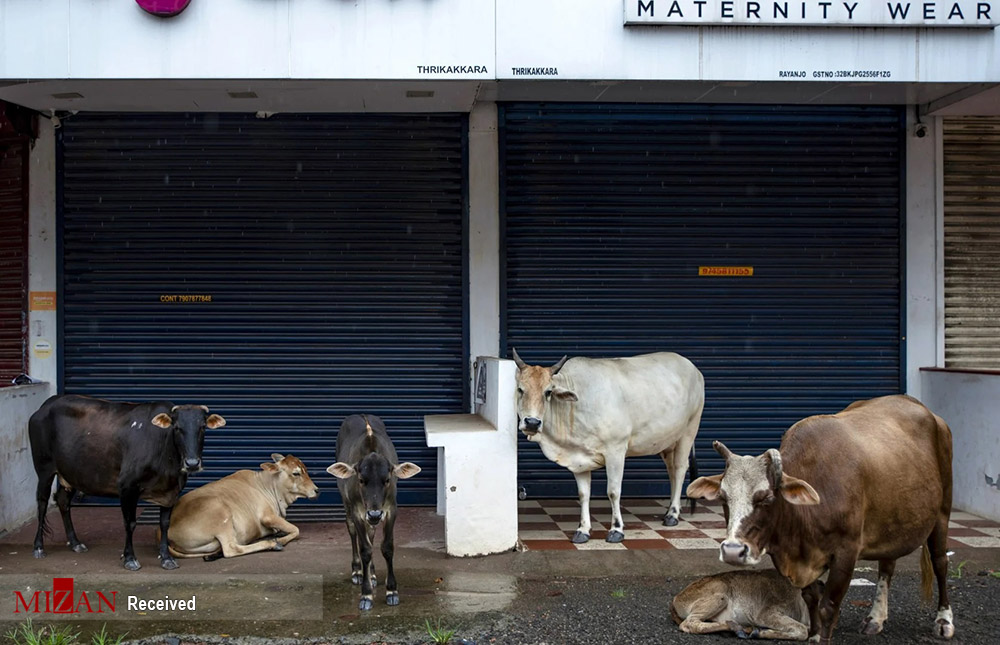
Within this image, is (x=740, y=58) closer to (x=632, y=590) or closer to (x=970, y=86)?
(x=970, y=86)

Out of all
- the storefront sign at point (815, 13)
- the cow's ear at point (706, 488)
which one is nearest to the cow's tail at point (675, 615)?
the cow's ear at point (706, 488)

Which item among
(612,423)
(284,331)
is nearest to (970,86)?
(612,423)

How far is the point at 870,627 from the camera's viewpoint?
6027 millimetres

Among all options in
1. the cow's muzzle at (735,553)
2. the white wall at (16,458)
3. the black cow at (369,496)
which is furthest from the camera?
the white wall at (16,458)

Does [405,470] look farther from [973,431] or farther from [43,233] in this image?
[973,431]

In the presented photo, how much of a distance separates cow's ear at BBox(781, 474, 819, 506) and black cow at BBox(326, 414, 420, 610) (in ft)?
8.63

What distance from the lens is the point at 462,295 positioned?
10.4 m

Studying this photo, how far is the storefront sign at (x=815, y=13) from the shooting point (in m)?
8.43

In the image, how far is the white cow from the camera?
8.49m

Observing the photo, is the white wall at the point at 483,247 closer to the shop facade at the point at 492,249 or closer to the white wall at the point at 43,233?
the shop facade at the point at 492,249

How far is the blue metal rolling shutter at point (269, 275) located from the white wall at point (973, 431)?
518cm

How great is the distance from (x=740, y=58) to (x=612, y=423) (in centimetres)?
351

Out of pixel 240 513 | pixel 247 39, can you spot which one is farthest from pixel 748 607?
pixel 247 39

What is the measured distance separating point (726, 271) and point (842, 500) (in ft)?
17.9
